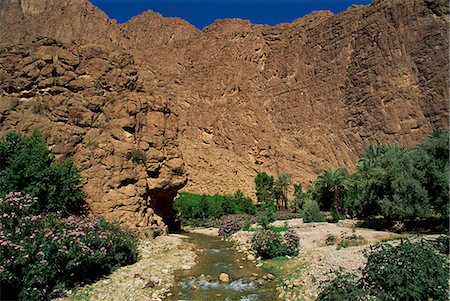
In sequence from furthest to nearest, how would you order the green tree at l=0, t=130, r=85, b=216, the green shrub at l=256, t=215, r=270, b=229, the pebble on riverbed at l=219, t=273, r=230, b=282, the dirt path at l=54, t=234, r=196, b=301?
the green shrub at l=256, t=215, r=270, b=229, the green tree at l=0, t=130, r=85, b=216, the pebble on riverbed at l=219, t=273, r=230, b=282, the dirt path at l=54, t=234, r=196, b=301

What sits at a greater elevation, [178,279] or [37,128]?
[37,128]

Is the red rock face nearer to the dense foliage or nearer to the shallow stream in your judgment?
the dense foliage

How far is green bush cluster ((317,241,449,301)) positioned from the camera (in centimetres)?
768

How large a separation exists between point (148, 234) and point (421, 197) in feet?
51.1

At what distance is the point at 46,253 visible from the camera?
10312 millimetres

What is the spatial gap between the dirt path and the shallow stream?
51 centimetres

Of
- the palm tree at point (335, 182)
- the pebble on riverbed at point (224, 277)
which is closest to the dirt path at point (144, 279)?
the pebble on riverbed at point (224, 277)

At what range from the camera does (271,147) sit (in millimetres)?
75312

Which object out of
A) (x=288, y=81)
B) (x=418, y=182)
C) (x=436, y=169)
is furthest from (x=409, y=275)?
(x=288, y=81)

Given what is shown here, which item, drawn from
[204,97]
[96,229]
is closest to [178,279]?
[96,229]

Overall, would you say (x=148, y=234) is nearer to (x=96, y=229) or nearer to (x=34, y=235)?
(x=96, y=229)

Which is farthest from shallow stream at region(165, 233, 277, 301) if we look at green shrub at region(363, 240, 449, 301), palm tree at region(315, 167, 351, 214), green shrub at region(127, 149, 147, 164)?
palm tree at region(315, 167, 351, 214)

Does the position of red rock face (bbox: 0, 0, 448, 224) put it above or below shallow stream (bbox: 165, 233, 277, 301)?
above

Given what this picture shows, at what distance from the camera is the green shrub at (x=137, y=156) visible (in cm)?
2247
